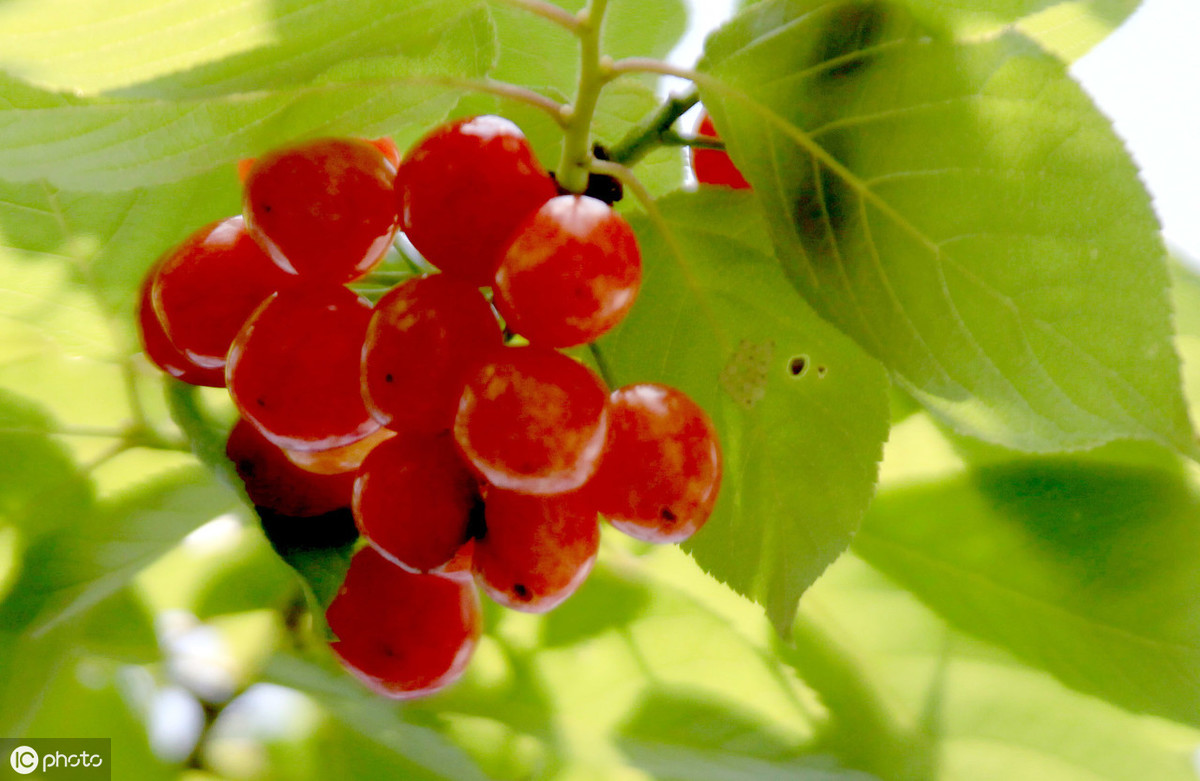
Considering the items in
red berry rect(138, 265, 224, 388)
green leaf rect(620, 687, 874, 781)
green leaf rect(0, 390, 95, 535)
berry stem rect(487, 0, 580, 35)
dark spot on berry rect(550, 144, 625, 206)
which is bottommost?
green leaf rect(620, 687, 874, 781)

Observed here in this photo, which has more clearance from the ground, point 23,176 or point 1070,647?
point 23,176

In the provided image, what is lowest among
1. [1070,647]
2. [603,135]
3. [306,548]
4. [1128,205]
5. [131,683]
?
[131,683]

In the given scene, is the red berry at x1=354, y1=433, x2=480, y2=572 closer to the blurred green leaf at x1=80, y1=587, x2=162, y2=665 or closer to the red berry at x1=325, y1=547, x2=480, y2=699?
the red berry at x1=325, y1=547, x2=480, y2=699

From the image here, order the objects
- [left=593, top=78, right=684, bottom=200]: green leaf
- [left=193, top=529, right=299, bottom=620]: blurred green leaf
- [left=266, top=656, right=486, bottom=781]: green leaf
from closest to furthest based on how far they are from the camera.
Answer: [left=593, top=78, right=684, bottom=200]: green leaf < [left=266, top=656, right=486, bottom=781]: green leaf < [left=193, top=529, right=299, bottom=620]: blurred green leaf

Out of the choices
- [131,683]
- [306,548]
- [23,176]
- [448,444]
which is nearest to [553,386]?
[448,444]

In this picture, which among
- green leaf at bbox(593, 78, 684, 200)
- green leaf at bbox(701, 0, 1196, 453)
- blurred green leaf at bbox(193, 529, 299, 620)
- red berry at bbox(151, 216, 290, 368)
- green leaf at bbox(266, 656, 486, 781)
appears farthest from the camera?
blurred green leaf at bbox(193, 529, 299, 620)

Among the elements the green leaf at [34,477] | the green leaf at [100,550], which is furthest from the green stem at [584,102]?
the green leaf at [34,477]

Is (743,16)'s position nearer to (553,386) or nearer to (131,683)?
(553,386)

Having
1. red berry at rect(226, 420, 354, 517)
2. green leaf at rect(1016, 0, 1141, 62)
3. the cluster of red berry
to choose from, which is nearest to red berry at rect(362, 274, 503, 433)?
the cluster of red berry
